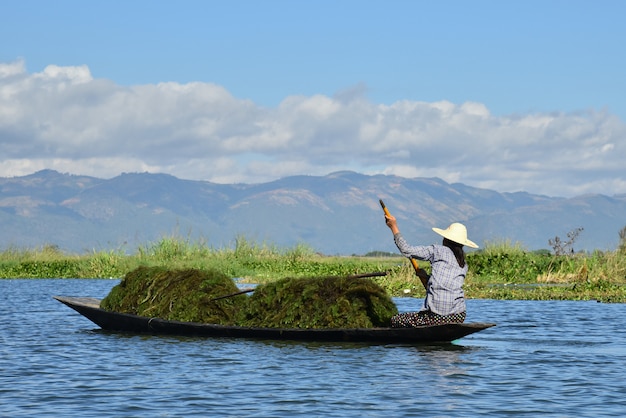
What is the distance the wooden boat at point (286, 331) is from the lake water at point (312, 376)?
0.61 ft

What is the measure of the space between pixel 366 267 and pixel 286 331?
1068 inches

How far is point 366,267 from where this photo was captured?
4522cm

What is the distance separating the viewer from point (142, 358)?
1702cm

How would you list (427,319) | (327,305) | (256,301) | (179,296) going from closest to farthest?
(427,319) → (327,305) → (256,301) → (179,296)

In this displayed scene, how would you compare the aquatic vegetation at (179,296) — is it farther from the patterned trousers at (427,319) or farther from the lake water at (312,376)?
the patterned trousers at (427,319)

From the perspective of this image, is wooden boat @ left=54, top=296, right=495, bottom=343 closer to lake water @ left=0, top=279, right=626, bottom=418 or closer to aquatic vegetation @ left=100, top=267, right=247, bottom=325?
lake water @ left=0, top=279, right=626, bottom=418

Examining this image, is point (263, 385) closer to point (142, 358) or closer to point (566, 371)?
point (142, 358)

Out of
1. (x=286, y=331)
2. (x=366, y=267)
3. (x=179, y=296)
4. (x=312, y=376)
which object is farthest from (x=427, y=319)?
(x=366, y=267)

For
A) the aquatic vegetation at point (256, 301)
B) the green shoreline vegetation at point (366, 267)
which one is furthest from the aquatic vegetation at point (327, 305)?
the green shoreline vegetation at point (366, 267)

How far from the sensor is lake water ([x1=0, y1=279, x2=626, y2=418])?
12.6m

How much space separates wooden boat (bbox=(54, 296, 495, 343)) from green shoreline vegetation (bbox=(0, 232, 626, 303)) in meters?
10.3

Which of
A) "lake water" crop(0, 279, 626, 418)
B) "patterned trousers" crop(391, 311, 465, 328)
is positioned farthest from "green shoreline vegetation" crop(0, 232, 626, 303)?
"patterned trousers" crop(391, 311, 465, 328)

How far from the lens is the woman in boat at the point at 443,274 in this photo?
55.1 ft

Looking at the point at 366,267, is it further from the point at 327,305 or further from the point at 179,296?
the point at 327,305
